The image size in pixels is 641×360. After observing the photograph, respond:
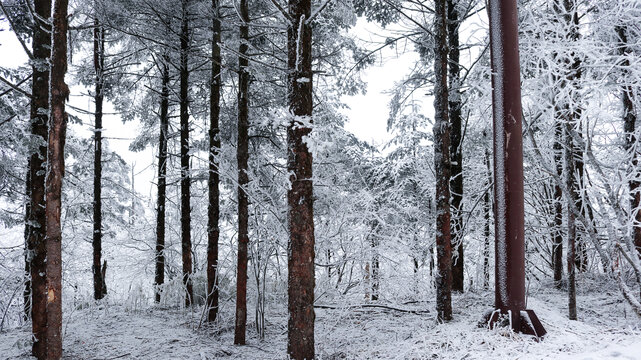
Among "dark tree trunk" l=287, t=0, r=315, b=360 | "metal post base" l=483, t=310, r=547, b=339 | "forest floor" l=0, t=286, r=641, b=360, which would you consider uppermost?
"dark tree trunk" l=287, t=0, r=315, b=360

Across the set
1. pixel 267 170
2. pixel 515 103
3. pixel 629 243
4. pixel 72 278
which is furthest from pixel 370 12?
pixel 72 278

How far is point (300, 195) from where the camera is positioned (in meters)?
5.27

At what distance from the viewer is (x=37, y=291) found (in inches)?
277

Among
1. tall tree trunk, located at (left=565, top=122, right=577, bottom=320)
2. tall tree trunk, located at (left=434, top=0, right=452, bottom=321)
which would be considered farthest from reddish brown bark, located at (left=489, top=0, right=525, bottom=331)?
tall tree trunk, located at (left=565, top=122, right=577, bottom=320)

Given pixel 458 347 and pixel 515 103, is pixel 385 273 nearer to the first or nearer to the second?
pixel 458 347

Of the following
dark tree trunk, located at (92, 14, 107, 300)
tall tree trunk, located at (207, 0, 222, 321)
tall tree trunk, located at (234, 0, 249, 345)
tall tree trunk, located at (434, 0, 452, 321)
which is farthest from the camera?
dark tree trunk, located at (92, 14, 107, 300)

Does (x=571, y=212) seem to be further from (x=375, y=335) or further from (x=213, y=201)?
(x=213, y=201)

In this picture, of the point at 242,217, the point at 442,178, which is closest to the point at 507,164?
the point at 442,178

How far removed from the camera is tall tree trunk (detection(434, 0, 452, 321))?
20.4ft

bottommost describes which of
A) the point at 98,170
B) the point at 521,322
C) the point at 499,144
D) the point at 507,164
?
the point at 521,322

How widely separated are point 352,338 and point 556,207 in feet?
23.3

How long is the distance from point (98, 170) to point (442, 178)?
12019 mm

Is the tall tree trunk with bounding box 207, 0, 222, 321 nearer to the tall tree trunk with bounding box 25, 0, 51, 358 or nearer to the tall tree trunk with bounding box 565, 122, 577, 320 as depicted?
the tall tree trunk with bounding box 25, 0, 51, 358

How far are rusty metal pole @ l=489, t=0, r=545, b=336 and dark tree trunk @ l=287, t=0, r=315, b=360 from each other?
232 centimetres
